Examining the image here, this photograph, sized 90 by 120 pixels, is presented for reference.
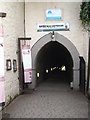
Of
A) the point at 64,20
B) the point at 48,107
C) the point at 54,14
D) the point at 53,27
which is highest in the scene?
the point at 54,14

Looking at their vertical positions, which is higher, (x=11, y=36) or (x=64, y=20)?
(x=64, y=20)

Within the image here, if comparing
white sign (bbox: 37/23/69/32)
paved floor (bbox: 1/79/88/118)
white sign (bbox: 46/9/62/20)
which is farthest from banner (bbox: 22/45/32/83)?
white sign (bbox: 46/9/62/20)

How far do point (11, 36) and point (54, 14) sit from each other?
2755 mm

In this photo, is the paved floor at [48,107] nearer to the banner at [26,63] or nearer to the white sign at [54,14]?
the banner at [26,63]

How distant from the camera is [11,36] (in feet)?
24.0

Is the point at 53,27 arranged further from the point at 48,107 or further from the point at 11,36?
the point at 48,107

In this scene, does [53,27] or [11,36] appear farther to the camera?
[53,27]

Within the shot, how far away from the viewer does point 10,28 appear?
7.18 meters

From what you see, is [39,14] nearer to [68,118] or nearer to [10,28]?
[10,28]

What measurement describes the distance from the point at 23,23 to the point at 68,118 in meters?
5.27

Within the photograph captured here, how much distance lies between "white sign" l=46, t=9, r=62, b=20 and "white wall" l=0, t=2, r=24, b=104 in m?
1.32

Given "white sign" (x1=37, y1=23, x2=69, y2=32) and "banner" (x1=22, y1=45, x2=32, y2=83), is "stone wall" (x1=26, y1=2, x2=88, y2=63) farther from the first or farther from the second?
"banner" (x1=22, y1=45, x2=32, y2=83)

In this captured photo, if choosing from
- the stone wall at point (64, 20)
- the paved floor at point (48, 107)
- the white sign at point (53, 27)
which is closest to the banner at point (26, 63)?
the paved floor at point (48, 107)

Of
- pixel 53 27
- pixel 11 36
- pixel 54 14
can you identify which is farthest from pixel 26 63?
pixel 54 14
